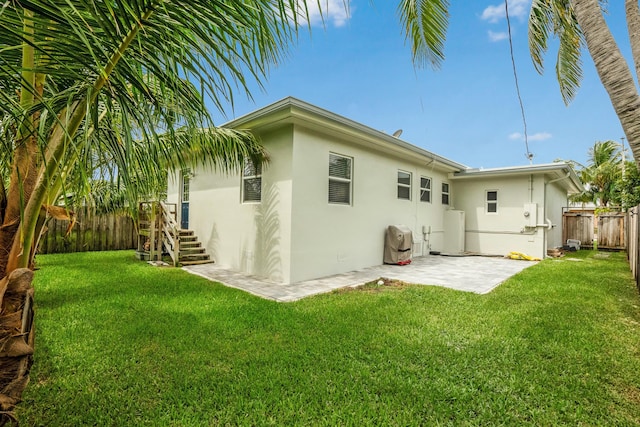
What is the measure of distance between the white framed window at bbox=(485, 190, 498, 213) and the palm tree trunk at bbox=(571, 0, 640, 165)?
9894 mm

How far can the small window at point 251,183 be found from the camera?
23.8ft

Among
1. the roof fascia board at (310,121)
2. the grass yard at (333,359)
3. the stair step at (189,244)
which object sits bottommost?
the grass yard at (333,359)

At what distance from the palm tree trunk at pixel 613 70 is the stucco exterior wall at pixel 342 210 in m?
4.65

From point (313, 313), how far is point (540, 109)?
6538 mm

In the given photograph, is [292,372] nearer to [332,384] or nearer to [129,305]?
[332,384]

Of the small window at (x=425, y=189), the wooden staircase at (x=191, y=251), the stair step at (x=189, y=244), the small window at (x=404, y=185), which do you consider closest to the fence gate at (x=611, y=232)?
the small window at (x=425, y=189)

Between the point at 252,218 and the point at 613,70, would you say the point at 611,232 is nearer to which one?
the point at 613,70

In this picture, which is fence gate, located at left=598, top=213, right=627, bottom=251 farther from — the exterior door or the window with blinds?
the exterior door

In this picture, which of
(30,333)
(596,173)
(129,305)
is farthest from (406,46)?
(596,173)

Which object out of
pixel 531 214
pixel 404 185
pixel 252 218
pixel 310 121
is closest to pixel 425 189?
pixel 404 185

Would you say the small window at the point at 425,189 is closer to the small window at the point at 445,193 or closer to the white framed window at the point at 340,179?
the small window at the point at 445,193

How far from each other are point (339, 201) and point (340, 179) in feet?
1.80

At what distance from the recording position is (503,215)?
1143 cm

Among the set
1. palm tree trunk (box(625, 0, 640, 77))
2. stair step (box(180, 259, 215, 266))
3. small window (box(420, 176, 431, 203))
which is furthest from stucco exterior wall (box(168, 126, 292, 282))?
small window (box(420, 176, 431, 203))
